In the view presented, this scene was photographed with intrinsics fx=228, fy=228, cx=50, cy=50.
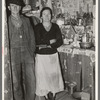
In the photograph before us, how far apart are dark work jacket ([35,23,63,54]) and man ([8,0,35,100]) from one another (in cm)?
5

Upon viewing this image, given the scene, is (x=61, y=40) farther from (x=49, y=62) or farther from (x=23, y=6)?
(x=23, y=6)

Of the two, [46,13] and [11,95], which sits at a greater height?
[46,13]

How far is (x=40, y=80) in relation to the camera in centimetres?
169

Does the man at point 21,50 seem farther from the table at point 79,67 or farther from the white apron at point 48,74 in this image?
the table at point 79,67

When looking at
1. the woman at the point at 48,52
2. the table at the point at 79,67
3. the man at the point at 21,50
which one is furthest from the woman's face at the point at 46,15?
the table at the point at 79,67

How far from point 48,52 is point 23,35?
0.23 meters

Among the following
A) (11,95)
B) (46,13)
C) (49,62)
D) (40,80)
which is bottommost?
(11,95)

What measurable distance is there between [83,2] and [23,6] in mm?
438

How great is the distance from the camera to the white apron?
167 centimetres

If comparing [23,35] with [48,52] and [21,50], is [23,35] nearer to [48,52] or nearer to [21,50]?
[21,50]

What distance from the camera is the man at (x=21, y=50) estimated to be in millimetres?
1683

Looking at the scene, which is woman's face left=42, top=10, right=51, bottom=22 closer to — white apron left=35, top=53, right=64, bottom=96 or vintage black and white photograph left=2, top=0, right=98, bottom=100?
vintage black and white photograph left=2, top=0, right=98, bottom=100

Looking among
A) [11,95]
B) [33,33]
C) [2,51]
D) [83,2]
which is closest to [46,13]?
[33,33]

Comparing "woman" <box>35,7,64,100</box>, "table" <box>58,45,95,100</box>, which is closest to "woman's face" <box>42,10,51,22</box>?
"woman" <box>35,7,64,100</box>
